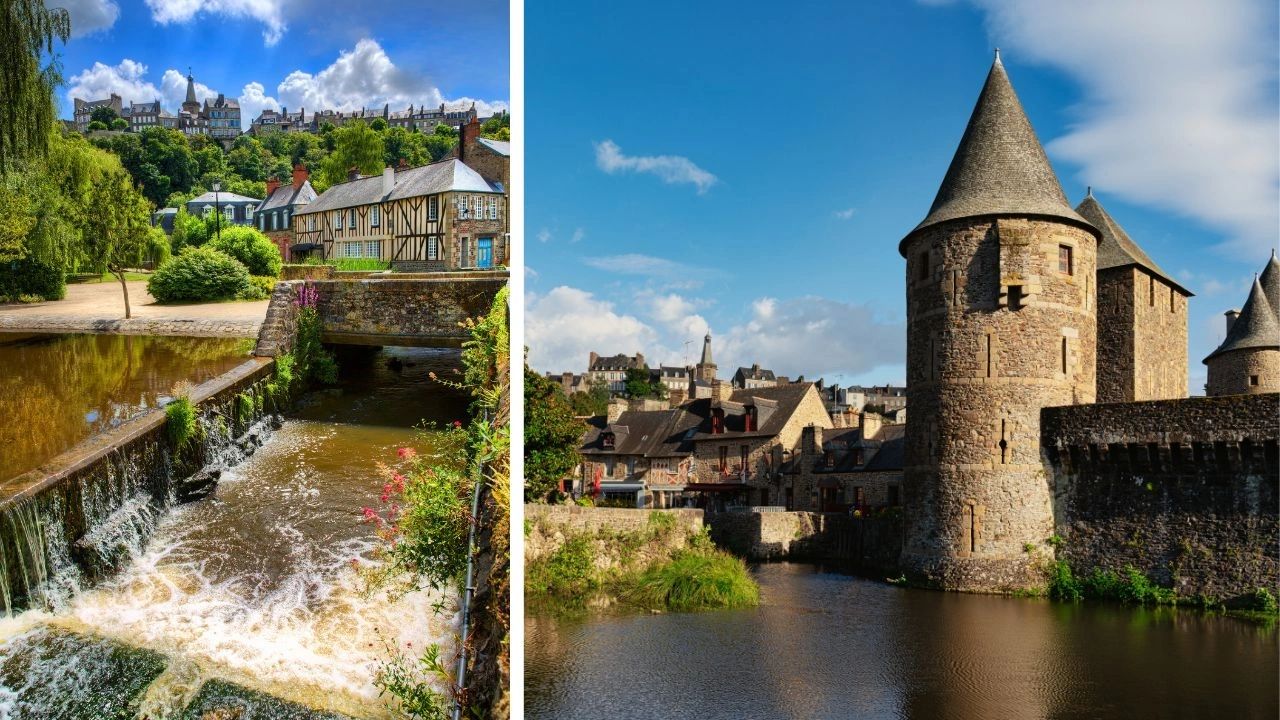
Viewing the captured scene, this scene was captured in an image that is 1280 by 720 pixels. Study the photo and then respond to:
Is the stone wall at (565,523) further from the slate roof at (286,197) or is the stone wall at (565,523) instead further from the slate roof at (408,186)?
the slate roof at (286,197)

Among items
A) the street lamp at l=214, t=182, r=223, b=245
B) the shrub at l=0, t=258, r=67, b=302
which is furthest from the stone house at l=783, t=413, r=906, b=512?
the shrub at l=0, t=258, r=67, b=302

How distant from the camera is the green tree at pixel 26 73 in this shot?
20.6 ft

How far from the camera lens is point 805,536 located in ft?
48.6

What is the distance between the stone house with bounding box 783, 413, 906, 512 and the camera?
18.5 metres

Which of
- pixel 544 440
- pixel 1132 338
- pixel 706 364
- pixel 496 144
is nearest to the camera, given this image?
pixel 496 144

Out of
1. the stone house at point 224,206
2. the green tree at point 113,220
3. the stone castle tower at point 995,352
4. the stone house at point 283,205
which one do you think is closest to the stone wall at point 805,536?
the stone castle tower at point 995,352

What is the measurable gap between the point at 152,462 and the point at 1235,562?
29.4 feet

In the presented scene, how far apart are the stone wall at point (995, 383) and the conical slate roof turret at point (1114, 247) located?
1.59 metres

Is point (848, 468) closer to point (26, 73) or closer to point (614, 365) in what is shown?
point (26, 73)

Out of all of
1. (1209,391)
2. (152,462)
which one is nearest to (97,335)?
(152,462)

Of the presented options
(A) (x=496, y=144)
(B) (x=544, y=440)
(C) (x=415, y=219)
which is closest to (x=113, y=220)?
(A) (x=496, y=144)

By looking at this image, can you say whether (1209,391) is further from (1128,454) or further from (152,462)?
(152,462)

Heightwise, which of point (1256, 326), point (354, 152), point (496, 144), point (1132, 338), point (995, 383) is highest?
point (354, 152)

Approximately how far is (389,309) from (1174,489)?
7708 millimetres
